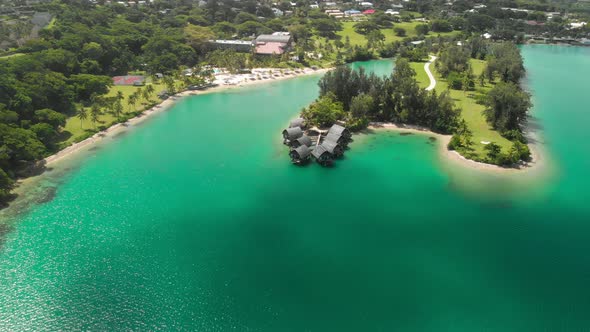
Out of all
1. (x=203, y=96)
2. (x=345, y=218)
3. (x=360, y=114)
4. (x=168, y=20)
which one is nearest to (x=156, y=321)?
(x=345, y=218)

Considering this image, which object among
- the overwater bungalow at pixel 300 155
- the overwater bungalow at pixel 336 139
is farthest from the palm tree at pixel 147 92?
the overwater bungalow at pixel 336 139

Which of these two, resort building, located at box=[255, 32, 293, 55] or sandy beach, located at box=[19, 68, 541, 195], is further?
resort building, located at box=[255, 32, 293, 55]

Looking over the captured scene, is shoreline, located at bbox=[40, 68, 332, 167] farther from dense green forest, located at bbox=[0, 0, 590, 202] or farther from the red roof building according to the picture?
the red roof building

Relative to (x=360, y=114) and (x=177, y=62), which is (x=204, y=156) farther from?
(x=177, y=62)

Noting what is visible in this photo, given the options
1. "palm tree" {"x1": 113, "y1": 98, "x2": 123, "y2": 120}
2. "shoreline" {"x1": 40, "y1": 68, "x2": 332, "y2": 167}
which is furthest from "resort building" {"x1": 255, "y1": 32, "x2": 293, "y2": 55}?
"palm tree" {"x1": 113, "y1": 98, "x2": 123, "y2": 120}

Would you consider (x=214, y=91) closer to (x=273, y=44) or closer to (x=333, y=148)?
(x=273, y=44)

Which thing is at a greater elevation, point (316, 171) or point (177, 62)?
point (177, 62)
